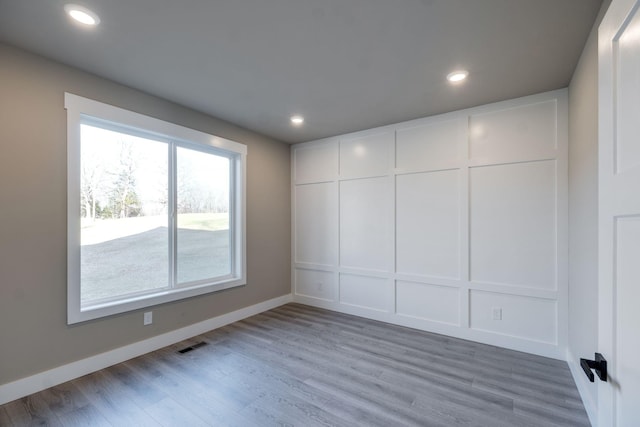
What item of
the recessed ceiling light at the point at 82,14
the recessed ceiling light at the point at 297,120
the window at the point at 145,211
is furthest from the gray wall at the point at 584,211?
the window at the point at 145,211

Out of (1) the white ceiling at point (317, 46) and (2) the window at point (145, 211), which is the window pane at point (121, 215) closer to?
(2) the window at point (145, 211)

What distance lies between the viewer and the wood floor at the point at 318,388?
1.94m

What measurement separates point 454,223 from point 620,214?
102 inches

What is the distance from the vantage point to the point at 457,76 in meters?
2.52

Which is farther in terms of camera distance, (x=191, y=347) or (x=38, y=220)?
(x=191, y=347)

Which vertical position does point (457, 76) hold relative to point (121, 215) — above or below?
above

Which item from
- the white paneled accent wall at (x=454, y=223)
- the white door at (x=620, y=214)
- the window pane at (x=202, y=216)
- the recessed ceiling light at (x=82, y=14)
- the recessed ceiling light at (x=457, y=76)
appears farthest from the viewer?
the window pane at (x=202, y=216)

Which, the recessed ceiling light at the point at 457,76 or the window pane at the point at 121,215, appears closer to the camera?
the recessed ceiling light at the point at 457,76

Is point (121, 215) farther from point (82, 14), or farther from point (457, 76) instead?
point (457, 76)

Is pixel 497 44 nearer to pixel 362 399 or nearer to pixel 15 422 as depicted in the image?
pixel 362 399

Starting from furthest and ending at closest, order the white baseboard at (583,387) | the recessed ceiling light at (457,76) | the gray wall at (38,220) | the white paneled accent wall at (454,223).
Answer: the white paneled accent wall at (454,223), the recessed ceiling light at (457,76), the gray wall at (38,220), the white baseboard at (583,387)

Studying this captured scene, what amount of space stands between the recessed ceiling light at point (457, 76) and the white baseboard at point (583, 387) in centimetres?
246

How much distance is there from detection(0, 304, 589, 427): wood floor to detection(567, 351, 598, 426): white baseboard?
52 millimetres

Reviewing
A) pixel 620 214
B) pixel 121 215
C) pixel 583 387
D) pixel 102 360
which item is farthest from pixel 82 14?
pixel 583 387
